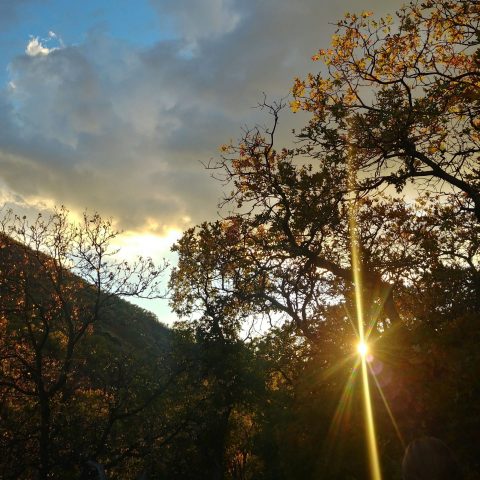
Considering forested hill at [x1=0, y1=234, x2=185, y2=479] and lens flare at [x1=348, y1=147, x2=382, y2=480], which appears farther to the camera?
forested hill at [x1=0, y1=234, x2=185, y2=479]

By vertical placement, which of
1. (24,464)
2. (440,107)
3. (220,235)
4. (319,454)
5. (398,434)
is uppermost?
(440,107)

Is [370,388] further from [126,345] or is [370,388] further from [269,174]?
[126,345]

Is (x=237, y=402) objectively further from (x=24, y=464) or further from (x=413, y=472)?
(x=413, y=472)

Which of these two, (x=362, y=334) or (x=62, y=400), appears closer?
(x=362, y=334)

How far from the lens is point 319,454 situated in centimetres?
971

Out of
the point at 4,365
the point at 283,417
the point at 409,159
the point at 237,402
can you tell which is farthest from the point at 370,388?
the point at 237,402

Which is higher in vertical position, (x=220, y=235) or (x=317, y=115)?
(x=317, y=115)

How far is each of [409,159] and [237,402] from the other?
2327cm

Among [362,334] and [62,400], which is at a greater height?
[362,334]

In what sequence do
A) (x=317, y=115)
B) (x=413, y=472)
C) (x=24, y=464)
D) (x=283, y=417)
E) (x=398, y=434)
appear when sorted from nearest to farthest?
(x=413, y=472) < (x=398, y=434) < (x=283, y=417) < (x=24, y=464) < (x=317, y=115)

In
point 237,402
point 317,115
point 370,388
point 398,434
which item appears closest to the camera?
point 398,434

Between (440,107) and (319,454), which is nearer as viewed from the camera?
(319,454)

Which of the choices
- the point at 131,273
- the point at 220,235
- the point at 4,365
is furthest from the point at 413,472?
the point at 4,365

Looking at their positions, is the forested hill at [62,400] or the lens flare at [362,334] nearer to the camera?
the lens flare at [362,334]
